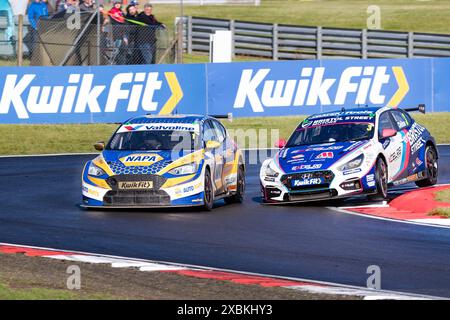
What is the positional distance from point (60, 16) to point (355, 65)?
7899 mm

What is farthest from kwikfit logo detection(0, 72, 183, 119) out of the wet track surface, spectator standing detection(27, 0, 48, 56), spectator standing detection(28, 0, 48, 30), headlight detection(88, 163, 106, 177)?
headlight detection(88, 163, 106, 177)

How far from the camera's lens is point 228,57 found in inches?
1396

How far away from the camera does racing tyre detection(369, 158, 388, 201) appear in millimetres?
17656

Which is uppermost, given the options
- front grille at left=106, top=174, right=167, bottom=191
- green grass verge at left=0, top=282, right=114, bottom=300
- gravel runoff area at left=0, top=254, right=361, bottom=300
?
front grille at left=106, top=174, right=167, bottom=191

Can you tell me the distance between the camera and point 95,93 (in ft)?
97.2

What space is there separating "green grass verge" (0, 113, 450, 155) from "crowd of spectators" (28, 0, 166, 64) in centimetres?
216

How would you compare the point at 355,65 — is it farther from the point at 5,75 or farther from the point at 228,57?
the point at 5,75

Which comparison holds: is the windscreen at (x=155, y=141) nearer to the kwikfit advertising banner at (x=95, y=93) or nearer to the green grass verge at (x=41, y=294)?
the green grass verge at (x=41, y=294)

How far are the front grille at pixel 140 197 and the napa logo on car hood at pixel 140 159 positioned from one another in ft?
1.35

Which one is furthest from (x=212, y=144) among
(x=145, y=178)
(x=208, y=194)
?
(x=145, y=178)

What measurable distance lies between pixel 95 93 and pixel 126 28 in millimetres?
2527

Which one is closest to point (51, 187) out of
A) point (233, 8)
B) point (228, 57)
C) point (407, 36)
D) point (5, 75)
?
point (5, 75)

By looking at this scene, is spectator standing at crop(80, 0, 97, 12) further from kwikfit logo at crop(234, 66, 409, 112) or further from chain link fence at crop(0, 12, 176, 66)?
kwikfit logo at crop(234, 66, 409, 112)
